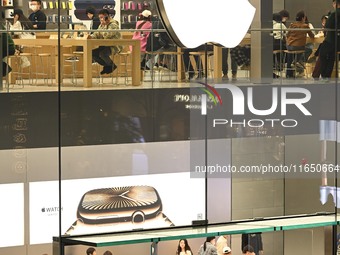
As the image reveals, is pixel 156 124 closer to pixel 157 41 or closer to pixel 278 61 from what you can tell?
pixel 157 41

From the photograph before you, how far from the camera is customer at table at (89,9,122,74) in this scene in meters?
10.1

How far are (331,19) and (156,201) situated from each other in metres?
2.61

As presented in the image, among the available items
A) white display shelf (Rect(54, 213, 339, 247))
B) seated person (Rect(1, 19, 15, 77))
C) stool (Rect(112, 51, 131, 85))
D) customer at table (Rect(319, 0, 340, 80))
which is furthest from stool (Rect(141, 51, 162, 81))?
white display shelf (Rect(54, 213, 339, 247))

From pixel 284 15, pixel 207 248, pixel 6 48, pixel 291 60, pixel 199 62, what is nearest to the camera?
pixel 207 248

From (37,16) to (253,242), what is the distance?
10.2 feet

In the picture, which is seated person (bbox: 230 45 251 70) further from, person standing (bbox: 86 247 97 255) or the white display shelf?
person standing (bbox: 86 247 97 255)

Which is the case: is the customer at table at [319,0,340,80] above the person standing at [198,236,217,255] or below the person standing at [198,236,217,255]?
above

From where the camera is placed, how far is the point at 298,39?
34.7 ft

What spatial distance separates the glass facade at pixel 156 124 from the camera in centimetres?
1006

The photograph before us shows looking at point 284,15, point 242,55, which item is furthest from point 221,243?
point 284,15

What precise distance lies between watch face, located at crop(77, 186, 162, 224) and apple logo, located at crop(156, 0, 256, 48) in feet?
15.1

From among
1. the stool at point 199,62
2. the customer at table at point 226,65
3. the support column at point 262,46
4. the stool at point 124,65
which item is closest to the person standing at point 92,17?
the stool at point 124,65

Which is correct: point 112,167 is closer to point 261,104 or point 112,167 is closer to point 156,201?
point 156,201

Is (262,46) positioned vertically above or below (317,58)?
above
